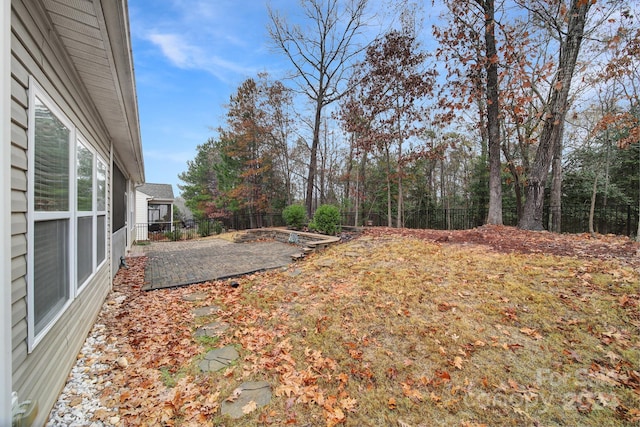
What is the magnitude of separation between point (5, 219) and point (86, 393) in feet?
6.08

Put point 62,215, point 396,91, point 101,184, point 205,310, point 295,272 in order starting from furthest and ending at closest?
Result: point 396,91, point 295,272, point 101,184, point 205,310, point 62,215

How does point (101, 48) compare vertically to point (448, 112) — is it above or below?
below

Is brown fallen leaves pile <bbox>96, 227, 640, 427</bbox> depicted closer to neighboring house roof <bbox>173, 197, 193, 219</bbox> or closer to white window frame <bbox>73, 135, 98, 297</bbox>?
white window frame <bbox>73, 135, 98, 297</bbox>

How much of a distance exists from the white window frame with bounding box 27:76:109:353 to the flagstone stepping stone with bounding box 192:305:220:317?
4.34 feet

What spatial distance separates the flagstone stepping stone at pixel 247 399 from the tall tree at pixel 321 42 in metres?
10.7

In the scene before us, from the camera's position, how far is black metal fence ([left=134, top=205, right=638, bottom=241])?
34.9 feet

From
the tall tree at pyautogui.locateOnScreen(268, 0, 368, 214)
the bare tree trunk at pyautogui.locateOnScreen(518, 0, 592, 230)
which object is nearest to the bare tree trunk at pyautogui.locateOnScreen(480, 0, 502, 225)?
the bare tree trunk at pyautogui.locateOnScreen(518, 0, 592, 230)

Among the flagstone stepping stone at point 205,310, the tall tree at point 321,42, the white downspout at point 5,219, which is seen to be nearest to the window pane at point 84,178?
the white downspout at point 5,219

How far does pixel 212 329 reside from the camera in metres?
3.41

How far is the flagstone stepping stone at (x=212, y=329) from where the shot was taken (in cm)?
329

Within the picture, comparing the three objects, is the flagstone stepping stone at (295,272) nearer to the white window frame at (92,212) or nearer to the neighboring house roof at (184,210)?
the white window frame at (92,212)

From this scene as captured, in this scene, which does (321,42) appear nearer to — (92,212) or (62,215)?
(92,212)

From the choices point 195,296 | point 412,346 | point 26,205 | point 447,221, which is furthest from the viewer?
point 447,221

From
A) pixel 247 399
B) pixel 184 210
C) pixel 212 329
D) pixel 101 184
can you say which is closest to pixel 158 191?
pixel 184 210
